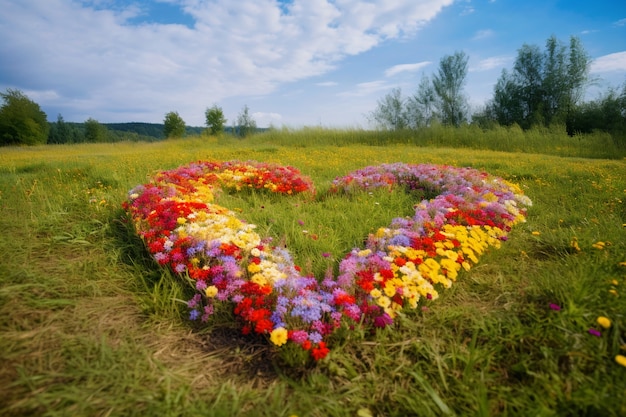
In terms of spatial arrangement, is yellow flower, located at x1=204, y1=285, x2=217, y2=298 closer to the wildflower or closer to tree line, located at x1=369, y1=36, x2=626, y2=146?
the wildflower

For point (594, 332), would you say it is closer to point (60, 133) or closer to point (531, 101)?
point (531, 101)

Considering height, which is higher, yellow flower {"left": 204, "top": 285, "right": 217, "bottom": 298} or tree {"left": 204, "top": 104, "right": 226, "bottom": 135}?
tree {"left": 204, "top": 104, "right": 226, "bottom": 135}

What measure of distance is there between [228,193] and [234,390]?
15.0ft

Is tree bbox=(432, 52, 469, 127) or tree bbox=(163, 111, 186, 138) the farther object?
tree bbox=(163, 111, 186, 138)

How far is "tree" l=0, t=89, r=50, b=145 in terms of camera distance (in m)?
39.2

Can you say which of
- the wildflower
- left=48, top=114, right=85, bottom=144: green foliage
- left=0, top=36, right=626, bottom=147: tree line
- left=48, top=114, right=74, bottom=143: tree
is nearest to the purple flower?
the wildflower

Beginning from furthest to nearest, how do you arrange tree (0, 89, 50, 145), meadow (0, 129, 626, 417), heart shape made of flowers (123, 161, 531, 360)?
tree (0, 89, 50, 145)
heart shape made of flowers (123, 161, 531, 360)
meadow (0, 129, 626, 417)

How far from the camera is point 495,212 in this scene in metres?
4.23

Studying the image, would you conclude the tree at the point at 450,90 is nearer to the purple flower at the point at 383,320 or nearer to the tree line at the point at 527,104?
the tree line at the point at 527,104

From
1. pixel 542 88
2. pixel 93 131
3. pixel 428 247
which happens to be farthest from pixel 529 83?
pixel 93 131

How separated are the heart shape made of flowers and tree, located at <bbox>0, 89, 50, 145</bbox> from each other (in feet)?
170

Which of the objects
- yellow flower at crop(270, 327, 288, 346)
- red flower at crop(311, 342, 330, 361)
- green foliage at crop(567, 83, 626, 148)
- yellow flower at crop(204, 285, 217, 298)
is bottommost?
red flower at crop(311, 342, 330, 361)

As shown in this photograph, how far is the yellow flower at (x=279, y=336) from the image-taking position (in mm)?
1958

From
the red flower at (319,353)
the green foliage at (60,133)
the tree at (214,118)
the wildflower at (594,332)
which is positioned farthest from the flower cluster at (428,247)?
the green foliage at (60,133)
